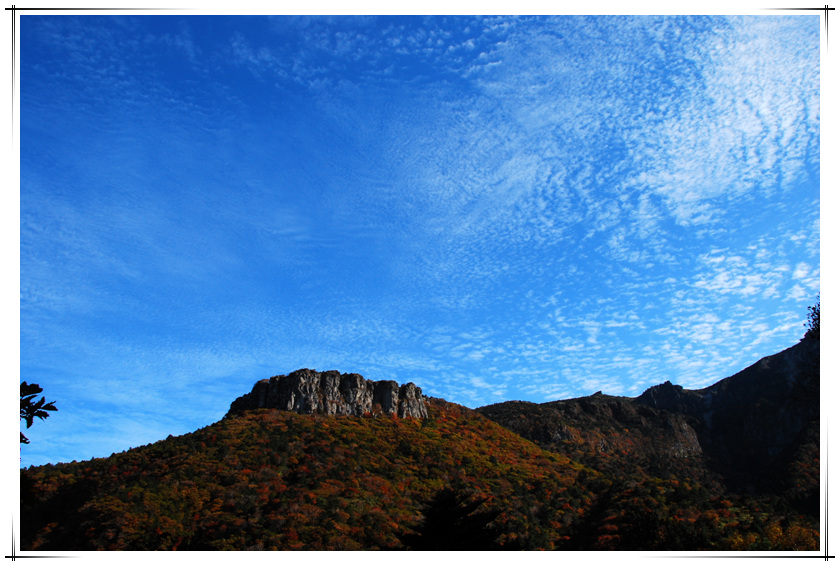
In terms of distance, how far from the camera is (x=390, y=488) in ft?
213

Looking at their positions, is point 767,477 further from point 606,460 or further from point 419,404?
point 419,404

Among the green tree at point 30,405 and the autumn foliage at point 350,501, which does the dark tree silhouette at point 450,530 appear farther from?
the green tree at point 30,405

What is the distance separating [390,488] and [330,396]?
107ft

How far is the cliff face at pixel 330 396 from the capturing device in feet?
303

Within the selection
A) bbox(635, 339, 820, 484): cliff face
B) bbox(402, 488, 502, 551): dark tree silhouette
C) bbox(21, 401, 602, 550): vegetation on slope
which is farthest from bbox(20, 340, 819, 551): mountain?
bbox(635, 339, 820, 484): cliff face

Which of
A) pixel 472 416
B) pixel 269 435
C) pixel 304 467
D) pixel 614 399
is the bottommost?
pixel 304 467

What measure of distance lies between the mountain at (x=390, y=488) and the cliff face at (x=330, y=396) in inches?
9.9

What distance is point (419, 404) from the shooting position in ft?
338

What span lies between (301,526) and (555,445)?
7229 cm

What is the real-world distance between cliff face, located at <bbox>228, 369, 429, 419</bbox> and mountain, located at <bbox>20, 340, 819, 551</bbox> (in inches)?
9.9

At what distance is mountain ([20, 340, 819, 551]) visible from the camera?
48844 millimetres

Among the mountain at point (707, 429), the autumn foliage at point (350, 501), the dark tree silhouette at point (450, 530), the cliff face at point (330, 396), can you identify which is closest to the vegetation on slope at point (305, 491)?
the dark tree silhouette at point (450, 530)

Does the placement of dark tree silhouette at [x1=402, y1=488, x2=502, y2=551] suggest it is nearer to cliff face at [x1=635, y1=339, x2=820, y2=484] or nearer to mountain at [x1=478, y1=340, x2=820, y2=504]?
mountain at [x1=478, y1=340, x2=820, y2=504]
